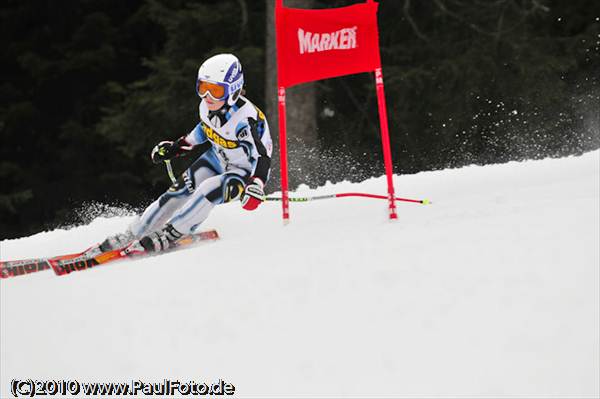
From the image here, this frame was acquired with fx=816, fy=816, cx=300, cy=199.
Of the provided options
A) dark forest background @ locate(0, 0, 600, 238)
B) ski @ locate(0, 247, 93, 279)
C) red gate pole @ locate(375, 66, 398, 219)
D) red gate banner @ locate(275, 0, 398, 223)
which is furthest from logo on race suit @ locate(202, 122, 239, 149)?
dark forest background @ locate(0, 0, 600, 238)

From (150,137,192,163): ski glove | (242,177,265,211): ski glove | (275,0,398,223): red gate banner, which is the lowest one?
(242,177,265,211): ski glove

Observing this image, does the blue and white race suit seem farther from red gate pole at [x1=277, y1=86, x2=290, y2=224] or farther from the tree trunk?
the tree trunk

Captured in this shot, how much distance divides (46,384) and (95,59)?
465 inches

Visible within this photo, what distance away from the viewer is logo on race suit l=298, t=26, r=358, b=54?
559 centimetres

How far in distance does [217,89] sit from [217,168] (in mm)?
717

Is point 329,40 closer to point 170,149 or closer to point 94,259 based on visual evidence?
point 170,149

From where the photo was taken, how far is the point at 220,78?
5637 mm

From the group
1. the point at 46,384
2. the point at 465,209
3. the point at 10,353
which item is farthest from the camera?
the point at 465,209

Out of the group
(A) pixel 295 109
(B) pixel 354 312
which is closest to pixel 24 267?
(B) pixel 354 312

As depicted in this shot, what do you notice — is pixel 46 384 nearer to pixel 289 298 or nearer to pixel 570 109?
pixel 289 298

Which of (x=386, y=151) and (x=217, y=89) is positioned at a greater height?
(x=217, y=89)

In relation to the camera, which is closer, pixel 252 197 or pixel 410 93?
pixel 252 197

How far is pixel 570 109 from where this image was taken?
11828 millimetres

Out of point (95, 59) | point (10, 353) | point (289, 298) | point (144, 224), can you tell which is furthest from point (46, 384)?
point (95, 59)
